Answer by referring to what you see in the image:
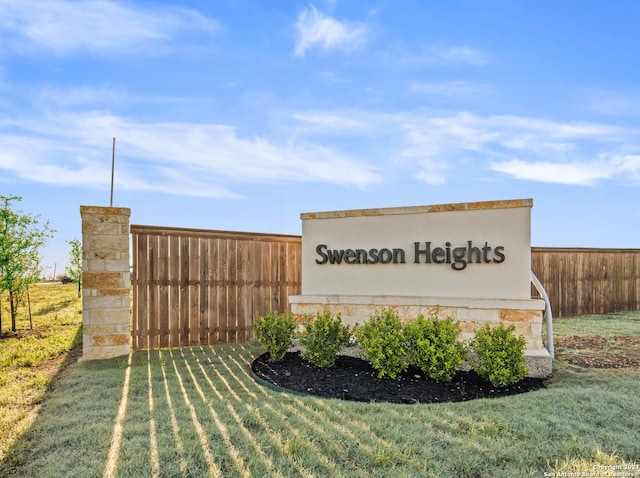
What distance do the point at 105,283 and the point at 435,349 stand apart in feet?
15.9

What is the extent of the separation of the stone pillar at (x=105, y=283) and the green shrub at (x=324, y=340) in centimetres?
293

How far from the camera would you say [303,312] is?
6.35 metres

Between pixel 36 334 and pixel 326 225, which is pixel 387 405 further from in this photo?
pixel 36 334

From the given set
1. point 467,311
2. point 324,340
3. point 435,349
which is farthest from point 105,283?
point 467,311

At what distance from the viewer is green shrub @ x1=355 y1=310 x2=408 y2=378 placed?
4.76 m

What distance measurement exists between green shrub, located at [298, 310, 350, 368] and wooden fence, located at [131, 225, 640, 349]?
8.11 feet

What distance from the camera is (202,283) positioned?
7.11 m

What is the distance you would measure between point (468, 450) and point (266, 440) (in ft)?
4.63

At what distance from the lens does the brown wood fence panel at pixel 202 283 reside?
6645mm

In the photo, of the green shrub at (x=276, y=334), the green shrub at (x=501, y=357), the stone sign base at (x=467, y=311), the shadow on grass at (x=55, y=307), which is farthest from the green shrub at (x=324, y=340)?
the shadow on grass at (x=55, y=307)

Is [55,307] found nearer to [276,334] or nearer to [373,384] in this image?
[276,334]

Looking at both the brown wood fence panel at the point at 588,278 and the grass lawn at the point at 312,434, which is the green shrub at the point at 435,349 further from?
the brown wood fence panel at the point at 588,278

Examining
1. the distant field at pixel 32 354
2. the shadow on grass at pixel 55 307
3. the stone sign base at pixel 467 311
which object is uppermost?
the stone sign base at pixel 467 311

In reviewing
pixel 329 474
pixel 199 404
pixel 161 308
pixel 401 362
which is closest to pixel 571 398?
pixel 401 362
